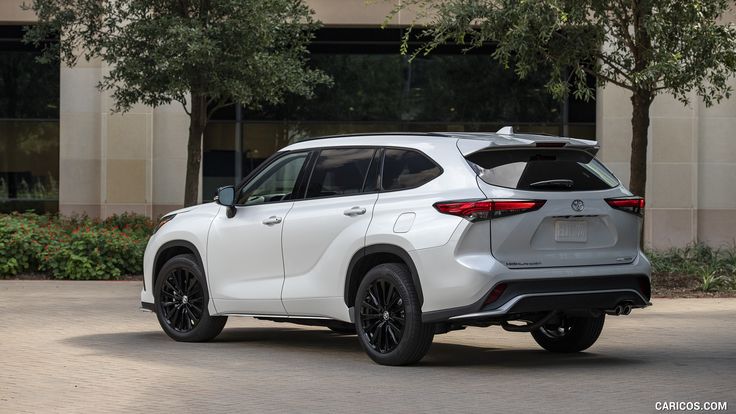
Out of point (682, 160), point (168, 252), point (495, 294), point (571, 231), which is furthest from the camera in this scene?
point (682, 160)

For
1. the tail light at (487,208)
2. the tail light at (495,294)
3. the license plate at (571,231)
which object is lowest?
the tail light at (495,294)

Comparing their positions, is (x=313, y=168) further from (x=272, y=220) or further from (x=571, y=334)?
(x=571, y=334)

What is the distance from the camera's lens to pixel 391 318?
10.1m

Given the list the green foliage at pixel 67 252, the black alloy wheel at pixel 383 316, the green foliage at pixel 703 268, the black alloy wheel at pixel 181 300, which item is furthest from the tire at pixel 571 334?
the green foliage at pixel 67 252

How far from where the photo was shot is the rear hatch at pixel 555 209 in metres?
9.63

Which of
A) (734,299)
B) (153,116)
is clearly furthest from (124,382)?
(153,116)

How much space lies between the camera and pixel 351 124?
29.8m

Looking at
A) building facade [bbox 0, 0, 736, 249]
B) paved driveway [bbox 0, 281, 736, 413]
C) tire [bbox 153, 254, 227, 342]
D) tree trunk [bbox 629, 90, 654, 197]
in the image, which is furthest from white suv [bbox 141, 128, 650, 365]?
building facade [bbox 0, 0, 736, 249]

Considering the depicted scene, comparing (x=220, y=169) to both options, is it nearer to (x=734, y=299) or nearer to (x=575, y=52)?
(x=575, y=52)

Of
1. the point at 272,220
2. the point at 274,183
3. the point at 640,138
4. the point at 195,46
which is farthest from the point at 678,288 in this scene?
Result: the point at 272,220

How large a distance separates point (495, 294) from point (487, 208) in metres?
0.63

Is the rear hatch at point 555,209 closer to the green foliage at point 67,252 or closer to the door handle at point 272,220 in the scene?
the door handle at point 272,220

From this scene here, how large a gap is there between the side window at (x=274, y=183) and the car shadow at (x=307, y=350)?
1.33 m

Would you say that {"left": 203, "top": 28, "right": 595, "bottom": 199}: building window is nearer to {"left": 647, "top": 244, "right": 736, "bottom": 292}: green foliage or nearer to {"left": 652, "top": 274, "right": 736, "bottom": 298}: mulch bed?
{"left": 647, "top": 244, "right": 736, "bottom": 292}: green foliage
